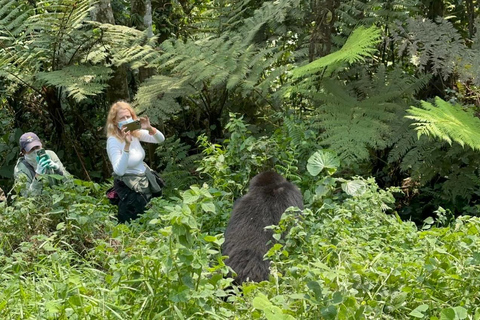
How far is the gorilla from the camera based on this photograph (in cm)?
378

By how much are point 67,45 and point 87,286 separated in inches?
169

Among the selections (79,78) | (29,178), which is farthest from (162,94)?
(29,178)

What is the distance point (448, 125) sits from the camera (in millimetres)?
4863

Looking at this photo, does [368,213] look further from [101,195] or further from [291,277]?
[101,195]

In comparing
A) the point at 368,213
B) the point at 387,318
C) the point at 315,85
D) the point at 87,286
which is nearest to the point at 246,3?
the point at 315,85

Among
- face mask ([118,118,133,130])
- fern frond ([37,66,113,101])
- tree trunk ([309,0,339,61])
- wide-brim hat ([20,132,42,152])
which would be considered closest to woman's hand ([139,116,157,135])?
face mask ([118,118,133,130])

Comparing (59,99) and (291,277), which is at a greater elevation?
(291,277)

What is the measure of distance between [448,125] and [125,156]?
267 cm

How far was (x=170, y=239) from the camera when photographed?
2822 millimetres

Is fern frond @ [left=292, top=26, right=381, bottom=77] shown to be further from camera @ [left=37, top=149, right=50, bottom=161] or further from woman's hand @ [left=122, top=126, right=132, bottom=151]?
camera @ [left=37, top=149, right=50, bottom=161]

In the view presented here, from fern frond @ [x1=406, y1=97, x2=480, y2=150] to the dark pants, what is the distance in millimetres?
2454

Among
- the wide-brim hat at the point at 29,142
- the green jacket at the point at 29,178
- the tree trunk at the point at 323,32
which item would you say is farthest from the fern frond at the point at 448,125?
the wide-brim hat at the point at 29,142

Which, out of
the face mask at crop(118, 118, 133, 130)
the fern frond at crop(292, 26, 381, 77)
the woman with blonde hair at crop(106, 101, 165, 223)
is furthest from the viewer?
the face mask at crop(118, 118, 133, 130)

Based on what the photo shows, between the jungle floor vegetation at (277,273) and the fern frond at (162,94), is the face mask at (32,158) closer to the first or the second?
the fern frond at (162,94)
